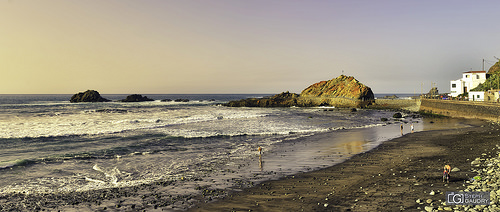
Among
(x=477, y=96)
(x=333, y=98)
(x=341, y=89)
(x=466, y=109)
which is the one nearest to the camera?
(x=466, y=109)

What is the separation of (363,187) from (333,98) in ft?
314

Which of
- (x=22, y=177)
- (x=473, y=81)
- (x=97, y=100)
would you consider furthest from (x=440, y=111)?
(x=97, y=100)

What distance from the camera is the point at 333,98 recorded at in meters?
104

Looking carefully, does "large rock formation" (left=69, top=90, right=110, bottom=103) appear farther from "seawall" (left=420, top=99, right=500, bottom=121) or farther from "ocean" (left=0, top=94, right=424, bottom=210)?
"seawall" (left=420, top=99, right=500, bottom=121)

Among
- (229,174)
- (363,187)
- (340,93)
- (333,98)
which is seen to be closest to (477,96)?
(333,98)

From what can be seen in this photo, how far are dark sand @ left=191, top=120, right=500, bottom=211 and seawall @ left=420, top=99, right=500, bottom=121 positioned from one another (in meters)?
27.5

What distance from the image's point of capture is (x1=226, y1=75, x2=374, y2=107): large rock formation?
9894 cm

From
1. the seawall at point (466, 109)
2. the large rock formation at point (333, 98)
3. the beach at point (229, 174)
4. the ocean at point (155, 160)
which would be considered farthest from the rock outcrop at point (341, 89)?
the ocean at point (155, 160)

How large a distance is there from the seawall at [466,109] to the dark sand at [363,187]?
1083 inches

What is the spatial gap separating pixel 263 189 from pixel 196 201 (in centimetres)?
312

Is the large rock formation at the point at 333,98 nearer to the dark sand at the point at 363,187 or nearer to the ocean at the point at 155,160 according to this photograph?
the ocean at the point at 155,160

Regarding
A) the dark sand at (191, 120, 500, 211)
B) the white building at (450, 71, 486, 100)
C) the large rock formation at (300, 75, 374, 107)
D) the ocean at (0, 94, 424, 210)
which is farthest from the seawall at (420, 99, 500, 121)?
the large rock formation at (300, 75, 374, 107)

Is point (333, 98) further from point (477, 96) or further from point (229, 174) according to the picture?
point (229, 174)

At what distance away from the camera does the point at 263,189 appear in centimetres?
1296
